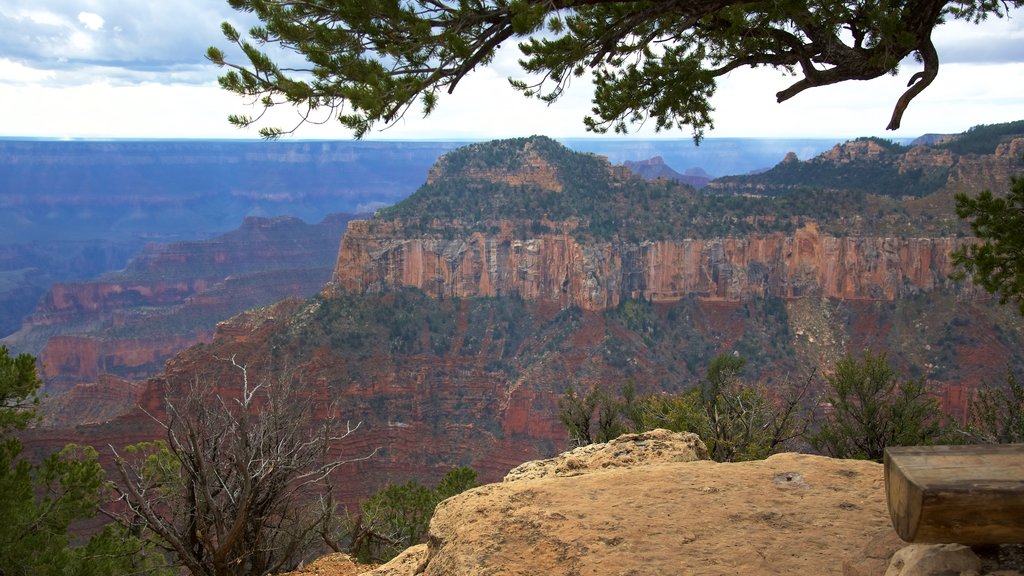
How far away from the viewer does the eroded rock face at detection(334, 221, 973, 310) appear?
48.4 meters

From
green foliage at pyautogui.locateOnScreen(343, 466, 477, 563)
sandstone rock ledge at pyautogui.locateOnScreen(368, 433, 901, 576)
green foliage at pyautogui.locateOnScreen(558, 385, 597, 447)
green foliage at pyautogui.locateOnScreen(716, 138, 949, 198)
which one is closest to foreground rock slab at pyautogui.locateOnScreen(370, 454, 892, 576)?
sandstone rock ledge at pyautogui.locateOnScreen(368, 433, 901, 576)

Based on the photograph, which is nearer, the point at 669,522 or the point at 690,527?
the point at 690,527

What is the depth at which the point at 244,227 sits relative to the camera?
401 ft

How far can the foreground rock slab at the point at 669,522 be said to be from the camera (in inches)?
213

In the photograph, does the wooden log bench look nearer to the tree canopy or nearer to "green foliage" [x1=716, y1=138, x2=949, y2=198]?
the tree canopy

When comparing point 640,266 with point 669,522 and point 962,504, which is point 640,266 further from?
point 962,504

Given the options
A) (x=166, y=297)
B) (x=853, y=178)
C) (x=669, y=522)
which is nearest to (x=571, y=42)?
(x=669, y=522)

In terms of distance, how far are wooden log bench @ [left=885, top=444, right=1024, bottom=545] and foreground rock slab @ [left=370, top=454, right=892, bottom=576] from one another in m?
0.77

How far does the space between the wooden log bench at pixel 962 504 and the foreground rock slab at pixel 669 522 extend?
77 centimetres

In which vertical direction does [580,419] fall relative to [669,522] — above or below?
below

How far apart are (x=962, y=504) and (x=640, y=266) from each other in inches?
1964

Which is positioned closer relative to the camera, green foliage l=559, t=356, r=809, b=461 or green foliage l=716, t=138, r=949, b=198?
green foliage l=559, t=356, r=809, b=461

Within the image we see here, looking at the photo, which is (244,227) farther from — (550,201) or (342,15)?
(342,15)

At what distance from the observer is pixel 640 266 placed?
53.8 m
